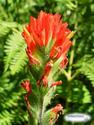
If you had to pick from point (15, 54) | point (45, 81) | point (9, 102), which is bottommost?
point (9, 102)

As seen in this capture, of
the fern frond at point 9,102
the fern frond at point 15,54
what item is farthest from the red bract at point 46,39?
the fern frond at point 9,102

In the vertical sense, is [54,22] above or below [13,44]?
above

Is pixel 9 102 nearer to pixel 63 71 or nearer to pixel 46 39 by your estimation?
pixel 63 71

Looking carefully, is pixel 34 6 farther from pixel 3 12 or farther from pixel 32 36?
pixel 32 36

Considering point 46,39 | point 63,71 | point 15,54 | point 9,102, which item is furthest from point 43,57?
point 63,71

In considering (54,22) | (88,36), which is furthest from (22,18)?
(54,22)

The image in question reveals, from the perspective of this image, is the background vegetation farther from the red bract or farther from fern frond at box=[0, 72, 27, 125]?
the red bract

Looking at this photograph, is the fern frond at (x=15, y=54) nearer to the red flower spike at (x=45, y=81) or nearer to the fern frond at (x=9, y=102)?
the fern frond at (x=9, y=102)
